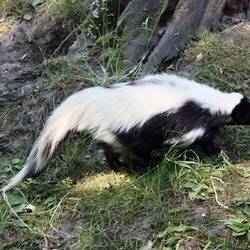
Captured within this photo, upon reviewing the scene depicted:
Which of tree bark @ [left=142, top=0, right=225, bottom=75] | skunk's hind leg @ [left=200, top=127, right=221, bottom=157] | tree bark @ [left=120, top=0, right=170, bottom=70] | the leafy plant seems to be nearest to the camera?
the leafy plant

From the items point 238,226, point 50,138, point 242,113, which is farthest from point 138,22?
point 238,226

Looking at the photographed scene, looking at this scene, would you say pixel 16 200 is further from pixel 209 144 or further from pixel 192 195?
pixel 209 144

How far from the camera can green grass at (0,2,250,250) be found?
11.7 feet

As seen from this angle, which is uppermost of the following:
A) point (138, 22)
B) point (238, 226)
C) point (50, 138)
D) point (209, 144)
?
point (138, 22)

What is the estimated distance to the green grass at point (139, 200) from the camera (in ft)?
11.7

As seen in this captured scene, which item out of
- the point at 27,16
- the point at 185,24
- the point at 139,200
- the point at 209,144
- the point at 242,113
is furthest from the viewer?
the point at 27,16

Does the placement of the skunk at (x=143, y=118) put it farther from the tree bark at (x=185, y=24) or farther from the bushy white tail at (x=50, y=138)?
the tree bark at (x=185, y=24)

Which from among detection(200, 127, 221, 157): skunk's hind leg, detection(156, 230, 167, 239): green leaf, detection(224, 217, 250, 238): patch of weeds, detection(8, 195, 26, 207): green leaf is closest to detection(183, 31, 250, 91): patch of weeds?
detection(200, 127, 221, 157): skunk's hind leg

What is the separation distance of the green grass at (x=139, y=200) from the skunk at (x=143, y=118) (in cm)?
16

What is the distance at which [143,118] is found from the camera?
396 cm

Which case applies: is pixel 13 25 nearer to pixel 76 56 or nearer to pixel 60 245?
pixel 76 56

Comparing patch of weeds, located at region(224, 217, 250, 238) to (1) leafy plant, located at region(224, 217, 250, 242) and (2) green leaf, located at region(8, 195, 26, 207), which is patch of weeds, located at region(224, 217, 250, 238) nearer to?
(1) leafy plant, located at region(224, 217, 250, 242)

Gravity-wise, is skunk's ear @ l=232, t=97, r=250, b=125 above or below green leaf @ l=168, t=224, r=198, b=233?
above

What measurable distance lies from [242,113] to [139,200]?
113 cm
